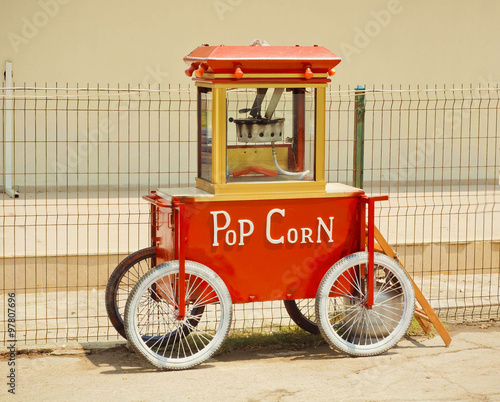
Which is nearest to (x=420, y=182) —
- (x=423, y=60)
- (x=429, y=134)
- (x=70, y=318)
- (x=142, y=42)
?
(x=429, y=134)

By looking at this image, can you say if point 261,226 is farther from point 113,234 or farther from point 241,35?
point 241,35

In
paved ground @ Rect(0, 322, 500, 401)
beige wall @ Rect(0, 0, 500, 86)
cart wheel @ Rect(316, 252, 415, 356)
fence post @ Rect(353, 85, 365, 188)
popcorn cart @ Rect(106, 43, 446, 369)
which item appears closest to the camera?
paved ground @ Rect(0, 322, 500, 401)

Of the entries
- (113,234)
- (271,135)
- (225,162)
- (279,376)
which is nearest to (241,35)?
(113,234)

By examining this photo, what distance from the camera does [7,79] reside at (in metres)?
12.8

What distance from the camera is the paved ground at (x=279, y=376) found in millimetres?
5098

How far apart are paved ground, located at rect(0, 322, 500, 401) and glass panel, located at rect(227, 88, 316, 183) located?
4.19ft

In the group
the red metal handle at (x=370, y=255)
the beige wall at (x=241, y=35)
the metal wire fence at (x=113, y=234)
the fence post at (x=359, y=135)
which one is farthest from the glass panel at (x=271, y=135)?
the beige wall at (x=241, y=35)

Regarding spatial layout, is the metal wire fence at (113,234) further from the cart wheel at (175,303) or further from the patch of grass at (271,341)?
the cart wheel at (175,303)

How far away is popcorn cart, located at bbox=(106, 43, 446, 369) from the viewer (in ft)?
18.0

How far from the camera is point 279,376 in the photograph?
545 centimetres

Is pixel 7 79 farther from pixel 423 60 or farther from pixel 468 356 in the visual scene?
pixel 468 356

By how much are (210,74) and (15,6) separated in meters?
8.39

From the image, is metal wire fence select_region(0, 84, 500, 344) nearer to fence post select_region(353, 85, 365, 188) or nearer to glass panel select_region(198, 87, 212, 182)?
fence post select_region(353, 85, 365, 188)

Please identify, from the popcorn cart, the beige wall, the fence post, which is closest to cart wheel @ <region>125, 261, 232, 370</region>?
the popcorn cart
